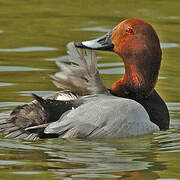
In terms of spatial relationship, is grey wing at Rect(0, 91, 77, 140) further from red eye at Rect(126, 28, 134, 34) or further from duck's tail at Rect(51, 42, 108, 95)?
red eye at Rect(126, 28, 134, 34)

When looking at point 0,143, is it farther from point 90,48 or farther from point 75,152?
point 90,48

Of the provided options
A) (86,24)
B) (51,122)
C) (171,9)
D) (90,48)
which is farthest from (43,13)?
(51,122)

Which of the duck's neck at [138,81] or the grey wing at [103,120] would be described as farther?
the duck's neck at [138,81]

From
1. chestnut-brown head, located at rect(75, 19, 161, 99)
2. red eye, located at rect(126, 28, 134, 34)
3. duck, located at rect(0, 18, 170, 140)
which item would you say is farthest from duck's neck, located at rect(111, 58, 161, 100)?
red eye, located at rect(126, 28, 134, 34)

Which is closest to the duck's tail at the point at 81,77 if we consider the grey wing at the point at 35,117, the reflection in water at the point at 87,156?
the grey wing at the point at 35,117

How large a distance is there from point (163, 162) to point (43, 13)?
7.24 metres

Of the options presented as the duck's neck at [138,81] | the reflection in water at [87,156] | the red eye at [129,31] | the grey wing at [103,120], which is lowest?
the reflection in water at [87,156]

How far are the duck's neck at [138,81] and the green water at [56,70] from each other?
501 millimetres

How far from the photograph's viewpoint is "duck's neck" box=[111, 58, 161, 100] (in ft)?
22.9

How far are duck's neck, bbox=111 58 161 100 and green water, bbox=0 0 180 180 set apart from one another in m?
0.50

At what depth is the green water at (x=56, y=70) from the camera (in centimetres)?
550

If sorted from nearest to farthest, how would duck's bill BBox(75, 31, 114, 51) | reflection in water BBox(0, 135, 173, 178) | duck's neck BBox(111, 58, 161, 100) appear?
reflection in water BBox(0, 135, 173, 178), duck's neck BBox(111, 58, 161, 100), duck's bill BBox(75, 31, 114, 51)

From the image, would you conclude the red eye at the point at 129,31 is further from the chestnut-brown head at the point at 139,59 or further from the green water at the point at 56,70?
the green water at the point at 56,70

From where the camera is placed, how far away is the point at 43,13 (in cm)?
1255
